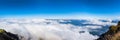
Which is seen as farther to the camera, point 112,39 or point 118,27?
point 118,27

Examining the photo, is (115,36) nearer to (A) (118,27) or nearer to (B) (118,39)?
(B) (118,39)

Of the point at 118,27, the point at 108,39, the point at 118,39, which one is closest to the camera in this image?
the point at 118,39

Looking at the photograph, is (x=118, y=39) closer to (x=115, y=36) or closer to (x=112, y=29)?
(x=115, y=36)

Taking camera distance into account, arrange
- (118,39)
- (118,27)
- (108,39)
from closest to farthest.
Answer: (118,39)
(108,39)
(118,27)

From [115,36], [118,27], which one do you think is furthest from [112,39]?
[118,27]

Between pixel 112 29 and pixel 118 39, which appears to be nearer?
pixel 118 39

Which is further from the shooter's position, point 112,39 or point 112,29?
point 112,29

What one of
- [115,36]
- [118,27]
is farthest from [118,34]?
[118,27]

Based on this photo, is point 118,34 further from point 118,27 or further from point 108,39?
point 118,27
